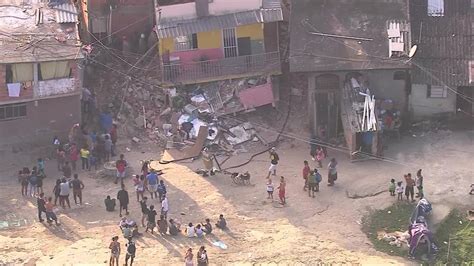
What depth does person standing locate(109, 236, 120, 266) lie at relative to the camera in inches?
982

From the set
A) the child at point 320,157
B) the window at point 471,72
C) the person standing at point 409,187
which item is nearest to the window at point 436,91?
the window at point 471,72

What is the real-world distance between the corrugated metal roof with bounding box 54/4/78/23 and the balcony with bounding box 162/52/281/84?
4.95 m

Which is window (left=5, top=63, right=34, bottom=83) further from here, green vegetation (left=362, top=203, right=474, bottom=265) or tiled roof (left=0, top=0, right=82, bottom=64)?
green vegetation (left=362, top=203, right=474, bottom=265)

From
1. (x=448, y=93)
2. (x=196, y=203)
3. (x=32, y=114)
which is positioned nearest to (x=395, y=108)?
(x=448, y=93)

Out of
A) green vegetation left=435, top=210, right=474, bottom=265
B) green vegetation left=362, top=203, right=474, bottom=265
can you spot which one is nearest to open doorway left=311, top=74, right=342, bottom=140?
→ green vegetation left=362, top=203, right=474, bottom=265

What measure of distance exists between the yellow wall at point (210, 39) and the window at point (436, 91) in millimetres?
10359

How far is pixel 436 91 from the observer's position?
3466 cm

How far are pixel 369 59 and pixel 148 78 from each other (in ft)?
36.5

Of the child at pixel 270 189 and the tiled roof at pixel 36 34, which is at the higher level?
the tiled roof at pixel 36 34

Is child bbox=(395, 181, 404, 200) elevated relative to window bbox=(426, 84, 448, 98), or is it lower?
lower

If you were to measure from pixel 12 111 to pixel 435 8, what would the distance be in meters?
20.4

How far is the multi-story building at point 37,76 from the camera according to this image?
3231cm

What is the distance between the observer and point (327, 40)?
34406mm

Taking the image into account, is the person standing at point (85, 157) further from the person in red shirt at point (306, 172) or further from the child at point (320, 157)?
the child at point (320, 157)
